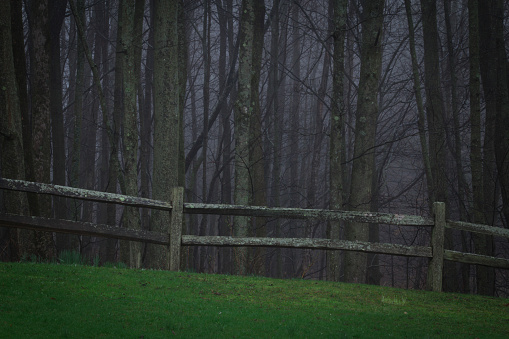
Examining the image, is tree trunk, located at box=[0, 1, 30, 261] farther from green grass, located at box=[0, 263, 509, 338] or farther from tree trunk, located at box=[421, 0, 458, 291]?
tree trunk, located at box=[421, 0, 458, 291]

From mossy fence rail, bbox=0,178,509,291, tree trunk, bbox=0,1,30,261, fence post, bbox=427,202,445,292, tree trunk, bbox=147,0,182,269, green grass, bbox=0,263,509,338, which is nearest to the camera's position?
green grass, bbox=0,263,509,338

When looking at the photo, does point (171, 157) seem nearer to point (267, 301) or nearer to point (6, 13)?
point (6, 13)

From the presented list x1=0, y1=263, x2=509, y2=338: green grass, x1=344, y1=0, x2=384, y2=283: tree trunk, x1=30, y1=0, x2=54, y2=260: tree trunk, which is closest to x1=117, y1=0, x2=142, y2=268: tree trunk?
x1=30, y1=0, x2=54, y2=260: tree trunk

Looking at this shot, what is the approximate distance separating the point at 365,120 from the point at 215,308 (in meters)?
7.29

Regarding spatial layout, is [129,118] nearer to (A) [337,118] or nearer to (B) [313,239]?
(A) [337,118]

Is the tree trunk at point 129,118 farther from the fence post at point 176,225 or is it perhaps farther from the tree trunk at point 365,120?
the tree trunk at point 365,120

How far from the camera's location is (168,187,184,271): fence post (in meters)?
9.38

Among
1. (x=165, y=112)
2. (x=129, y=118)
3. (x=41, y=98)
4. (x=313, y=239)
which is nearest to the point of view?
(x=313, y=239)

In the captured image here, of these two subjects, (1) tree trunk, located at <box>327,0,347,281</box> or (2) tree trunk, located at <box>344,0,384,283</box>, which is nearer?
(2) tree trunk, located at <box>344,0,384,283</box>

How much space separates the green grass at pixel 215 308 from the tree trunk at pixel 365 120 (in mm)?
3244

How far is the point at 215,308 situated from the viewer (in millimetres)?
6902

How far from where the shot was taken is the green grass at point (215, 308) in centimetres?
578

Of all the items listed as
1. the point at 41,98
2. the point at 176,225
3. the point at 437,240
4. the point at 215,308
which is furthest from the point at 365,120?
the point at 41,98

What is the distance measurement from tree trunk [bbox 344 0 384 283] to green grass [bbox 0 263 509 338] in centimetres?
324
